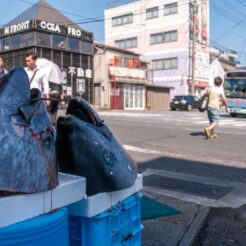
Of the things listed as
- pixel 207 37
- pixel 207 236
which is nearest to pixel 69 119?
pixel 207 236

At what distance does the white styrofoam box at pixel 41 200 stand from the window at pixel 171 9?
167 ft

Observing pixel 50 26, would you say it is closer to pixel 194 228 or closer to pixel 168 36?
pixel 168 36

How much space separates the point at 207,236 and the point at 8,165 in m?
2.56

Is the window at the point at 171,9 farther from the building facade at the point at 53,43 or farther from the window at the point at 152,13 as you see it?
the building facade at the point at 53,43

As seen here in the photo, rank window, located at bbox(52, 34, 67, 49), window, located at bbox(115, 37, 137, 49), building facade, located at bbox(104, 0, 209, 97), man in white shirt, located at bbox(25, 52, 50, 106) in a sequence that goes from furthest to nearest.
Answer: window, located at bbox(115, 37, 137, 49), building facade, located at bbox(104, 0, 209, 97), window, located at bbox(52, 34, 67, 49), man in white shirt, located at bbox(25, 52, 50, 106)

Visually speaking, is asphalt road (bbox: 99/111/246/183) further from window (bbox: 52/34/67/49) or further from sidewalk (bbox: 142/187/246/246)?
window (bbox: 52/34/67/49)

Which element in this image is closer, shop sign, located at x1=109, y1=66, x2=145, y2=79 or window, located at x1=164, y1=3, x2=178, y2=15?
shop sign, located at x1=109, y1=66, x2=145, y2=79

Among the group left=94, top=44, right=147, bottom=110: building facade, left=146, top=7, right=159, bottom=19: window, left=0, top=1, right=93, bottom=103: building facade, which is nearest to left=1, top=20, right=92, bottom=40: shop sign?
left=0, top=1, right=93, bottom=103: building facade

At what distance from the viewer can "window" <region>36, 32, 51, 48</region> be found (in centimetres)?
3206

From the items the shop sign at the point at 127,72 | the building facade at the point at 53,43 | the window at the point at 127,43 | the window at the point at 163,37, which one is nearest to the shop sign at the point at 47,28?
the building facade at the point at 53,43

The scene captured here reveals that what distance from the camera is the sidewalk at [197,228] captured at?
3.56 meters

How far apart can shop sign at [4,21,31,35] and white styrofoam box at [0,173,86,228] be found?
32.0 metres

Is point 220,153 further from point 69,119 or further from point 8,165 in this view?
point 8,165

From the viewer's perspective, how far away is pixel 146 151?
8.80 m
